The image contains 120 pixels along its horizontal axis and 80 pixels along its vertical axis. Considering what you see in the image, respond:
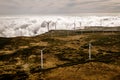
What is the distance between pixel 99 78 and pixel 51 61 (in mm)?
41900

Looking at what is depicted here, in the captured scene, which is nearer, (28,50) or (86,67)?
(86,67)

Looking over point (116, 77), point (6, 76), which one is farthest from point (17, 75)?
point (116, 77)

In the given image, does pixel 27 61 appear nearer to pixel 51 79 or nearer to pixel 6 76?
pixel 6 76

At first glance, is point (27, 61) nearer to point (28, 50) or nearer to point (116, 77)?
point (28, 50)

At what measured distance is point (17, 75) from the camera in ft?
293

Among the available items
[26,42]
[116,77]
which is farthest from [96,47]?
[116,77]

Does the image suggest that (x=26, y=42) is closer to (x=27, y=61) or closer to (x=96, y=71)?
(x=27, y=61)

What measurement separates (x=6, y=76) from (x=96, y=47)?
7464 centimetres

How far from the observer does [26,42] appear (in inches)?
6663

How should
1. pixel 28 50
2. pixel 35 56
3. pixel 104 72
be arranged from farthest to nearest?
1. pixel 28 50
2. pixel 35 56
3. pixel 104 72

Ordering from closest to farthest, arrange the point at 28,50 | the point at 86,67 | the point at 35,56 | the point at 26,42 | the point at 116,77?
the point at 116,77, the point at 86,67, the point at 35,56, the point at 28,50, the point at 26,42

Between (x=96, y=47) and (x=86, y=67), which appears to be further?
(x=96, y=47)

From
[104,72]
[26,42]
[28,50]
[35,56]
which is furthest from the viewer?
[26,42]

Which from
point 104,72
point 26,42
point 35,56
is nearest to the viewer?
point 104,72
